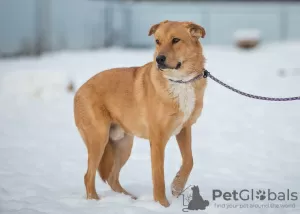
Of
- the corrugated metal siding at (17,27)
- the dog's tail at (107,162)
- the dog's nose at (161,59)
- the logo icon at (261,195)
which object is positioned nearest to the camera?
the dog's nose at (161,59)

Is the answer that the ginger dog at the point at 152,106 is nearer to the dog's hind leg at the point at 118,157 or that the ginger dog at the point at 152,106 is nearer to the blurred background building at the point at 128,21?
the dog's hind leg at the point at 118,157

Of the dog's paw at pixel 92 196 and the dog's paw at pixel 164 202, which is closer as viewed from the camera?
the dog's paw at pixel 164 202

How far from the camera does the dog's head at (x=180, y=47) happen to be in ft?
13.6

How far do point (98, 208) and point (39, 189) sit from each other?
96 centimetres

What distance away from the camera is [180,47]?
418 cm

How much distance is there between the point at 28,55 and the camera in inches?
792

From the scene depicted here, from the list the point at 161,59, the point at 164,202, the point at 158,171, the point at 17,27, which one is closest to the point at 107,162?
the point at 158,171

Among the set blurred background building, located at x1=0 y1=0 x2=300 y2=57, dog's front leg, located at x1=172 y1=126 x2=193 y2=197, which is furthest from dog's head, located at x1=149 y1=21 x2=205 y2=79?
blurred background building, located at x1=0 y1=0 x2=300 y2=57

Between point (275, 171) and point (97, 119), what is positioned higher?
point (97, 119)

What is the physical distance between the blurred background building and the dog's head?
15.7 m

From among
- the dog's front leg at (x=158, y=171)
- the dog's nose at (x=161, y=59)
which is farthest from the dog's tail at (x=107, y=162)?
the dog's nose at (x=161, y=59)

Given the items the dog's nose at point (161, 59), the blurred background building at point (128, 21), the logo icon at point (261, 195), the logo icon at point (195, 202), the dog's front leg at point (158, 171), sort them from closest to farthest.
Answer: the dog's nose at point (161, 59) < the logo icon at point (195, 202) < the dog's front leg at point (158, 171) < the logo icon at point (261, 195) < the blurred background building at point (128, 21)

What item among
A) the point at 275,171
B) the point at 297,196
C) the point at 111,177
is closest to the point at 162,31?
the point at 111,177

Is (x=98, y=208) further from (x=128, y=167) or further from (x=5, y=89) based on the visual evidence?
(x=5, y=89)
